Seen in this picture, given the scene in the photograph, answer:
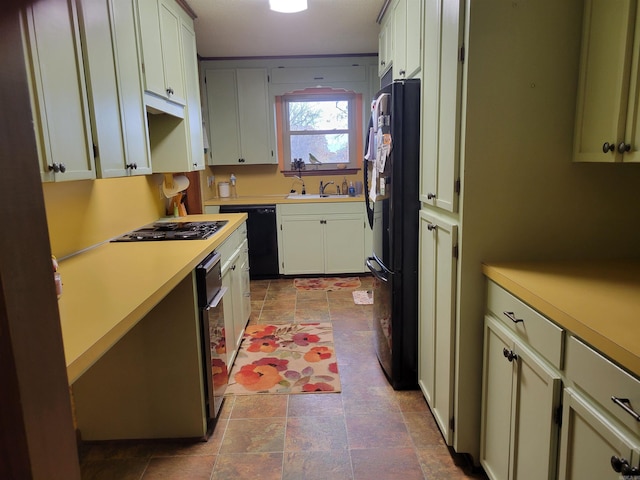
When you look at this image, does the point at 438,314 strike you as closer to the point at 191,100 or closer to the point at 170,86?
the point at 170,86

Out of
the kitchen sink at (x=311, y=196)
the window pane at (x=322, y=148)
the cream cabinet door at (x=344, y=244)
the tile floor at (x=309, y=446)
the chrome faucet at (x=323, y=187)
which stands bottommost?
the tile floor at (x=309, y=446)

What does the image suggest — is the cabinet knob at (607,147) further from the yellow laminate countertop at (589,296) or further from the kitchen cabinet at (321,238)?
the kitchen cabinet at (321,238)

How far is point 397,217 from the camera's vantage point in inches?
87.4

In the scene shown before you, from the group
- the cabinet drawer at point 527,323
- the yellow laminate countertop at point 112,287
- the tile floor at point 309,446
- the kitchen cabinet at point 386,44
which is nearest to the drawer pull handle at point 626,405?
the cabinet drawer at point 527,323

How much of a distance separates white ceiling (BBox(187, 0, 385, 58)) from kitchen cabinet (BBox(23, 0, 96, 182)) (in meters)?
1.64

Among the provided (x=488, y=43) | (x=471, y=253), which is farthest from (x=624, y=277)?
(x=488, y=43)

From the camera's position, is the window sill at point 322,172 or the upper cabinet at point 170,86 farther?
the window sill at point 322,172

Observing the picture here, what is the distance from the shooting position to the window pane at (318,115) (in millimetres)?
4969

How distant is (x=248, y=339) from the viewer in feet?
10.5

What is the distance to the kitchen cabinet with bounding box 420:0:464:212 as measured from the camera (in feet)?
5.24

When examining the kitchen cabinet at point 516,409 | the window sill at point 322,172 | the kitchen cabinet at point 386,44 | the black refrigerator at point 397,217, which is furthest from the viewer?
the window sill at point 322,172

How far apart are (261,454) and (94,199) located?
156cm

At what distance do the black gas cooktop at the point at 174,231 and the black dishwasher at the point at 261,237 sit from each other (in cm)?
154

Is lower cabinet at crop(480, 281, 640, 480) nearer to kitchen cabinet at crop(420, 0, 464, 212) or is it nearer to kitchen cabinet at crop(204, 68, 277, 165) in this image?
kitchen cabinet at crop(420, 0, 464, 212)
